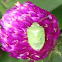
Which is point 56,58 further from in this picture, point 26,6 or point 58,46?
point 26,6

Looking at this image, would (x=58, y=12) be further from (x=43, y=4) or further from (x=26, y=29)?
(x=26, y=29)

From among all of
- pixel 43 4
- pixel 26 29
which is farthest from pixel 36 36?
pixel 43 4

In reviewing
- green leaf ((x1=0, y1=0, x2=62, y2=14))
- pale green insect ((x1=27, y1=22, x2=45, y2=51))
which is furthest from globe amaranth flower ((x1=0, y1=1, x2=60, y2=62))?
green leaf ((x1=0, y1=0, x2=62, y2=14))

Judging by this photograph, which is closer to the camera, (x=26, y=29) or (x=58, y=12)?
(x=26, y=29)

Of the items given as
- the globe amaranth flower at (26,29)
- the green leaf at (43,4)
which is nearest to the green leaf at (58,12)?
the green leaf at (43,4)

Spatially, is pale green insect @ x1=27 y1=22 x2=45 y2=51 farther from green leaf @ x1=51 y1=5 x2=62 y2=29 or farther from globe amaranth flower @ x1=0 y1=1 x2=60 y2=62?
green leaf @ x1=51 y1=5 x2=62 y2=29

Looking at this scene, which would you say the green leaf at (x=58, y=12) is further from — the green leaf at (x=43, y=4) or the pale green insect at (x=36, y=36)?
the pale green insect at (x=36, y=36)

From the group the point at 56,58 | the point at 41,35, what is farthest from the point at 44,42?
the point at 56,58
